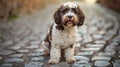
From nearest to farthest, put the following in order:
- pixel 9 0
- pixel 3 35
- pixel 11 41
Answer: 1. pixel 11 41
2. pixel 3 35
3. pixel 9 0

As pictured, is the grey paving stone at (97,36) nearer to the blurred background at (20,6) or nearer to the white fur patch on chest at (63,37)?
the blurred background at (20,6)

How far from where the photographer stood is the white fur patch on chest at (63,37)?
6488 millimetres

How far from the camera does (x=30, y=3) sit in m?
19.8

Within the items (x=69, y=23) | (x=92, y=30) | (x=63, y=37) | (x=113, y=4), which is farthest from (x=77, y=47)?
(x=113, y=4)

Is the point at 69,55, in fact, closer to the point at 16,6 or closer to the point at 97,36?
the point at 97,36

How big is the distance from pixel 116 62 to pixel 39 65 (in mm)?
1518

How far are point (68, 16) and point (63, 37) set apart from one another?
701 mm

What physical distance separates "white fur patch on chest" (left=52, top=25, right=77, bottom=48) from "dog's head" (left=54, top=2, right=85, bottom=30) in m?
0.19

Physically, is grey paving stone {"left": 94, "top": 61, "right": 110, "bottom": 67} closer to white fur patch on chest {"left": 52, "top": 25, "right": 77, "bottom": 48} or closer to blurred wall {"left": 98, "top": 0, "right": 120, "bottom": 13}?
white fur patch on chest {"left": 52, "top": 25, "right": 77, "bottom": 48}

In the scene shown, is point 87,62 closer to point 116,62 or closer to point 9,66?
point 116,62

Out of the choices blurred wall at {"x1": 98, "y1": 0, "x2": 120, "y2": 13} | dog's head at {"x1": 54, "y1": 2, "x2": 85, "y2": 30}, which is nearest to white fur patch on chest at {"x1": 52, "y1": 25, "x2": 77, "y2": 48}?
dog's head at {"x1": 54, "y1": 2, "x2": 85, "y2": 30}

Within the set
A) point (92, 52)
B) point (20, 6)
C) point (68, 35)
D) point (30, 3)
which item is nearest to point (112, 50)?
point (92, 52)

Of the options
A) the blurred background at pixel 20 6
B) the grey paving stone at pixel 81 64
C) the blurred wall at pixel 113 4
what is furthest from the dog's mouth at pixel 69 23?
the blurred wall at pixel 113 4

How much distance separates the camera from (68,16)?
5.91m
